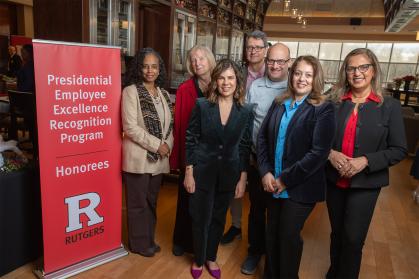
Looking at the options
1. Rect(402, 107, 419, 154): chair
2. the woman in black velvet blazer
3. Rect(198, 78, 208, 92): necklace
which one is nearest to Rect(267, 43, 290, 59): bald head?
the woman in black velvet blazer

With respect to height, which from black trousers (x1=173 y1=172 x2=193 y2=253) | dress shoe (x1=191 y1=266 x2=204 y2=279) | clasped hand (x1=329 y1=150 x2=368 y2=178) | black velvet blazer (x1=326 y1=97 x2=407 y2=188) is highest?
black velvet blazer (x1=326 y1=97 x2=407 y2=188)

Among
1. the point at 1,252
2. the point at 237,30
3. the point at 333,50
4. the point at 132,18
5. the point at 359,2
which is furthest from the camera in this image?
the point at 333,50

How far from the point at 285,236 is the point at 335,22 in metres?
12.9

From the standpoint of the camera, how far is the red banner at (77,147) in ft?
6.50

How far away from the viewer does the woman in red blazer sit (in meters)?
2.24

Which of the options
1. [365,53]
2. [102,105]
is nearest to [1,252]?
[102,105]

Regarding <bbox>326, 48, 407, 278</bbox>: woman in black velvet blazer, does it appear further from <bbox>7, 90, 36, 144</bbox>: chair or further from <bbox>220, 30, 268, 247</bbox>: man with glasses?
<bbox>7, 90, 36, 144</bbox>: chair

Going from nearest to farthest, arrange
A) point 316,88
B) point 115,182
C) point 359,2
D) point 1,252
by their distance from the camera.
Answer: point 316,88, point 1,252, point 115,182, point 359,2

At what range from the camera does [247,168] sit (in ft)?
7.22

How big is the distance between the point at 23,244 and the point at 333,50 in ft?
51.2

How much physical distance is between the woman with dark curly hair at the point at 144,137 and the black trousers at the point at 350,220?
1134mm

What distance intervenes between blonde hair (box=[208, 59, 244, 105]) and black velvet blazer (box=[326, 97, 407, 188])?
600 millimetres

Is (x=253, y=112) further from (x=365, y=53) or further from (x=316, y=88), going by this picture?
(x=365, y=53)

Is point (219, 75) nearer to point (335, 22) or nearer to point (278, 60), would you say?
point (278, 60)
